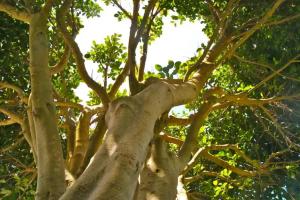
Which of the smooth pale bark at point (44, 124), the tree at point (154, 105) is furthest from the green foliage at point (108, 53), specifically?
the smooth pale bark at point (44, 124)

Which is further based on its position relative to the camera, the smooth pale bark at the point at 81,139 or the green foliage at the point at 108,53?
the green foliage at the point at 108,53

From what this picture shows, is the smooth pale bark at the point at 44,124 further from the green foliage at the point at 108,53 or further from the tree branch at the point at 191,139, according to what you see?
the green foliage at the point at 108,53

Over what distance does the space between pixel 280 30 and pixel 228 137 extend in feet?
8.36

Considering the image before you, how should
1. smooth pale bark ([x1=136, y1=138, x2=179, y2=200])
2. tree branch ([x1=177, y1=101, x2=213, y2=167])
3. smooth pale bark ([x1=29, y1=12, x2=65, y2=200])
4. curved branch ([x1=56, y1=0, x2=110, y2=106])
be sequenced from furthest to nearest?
tree branch ([x1=177, y1=101, x2=213, y2=167]) < curved branch ([x1=56, y1=0, x2=110, y2=106]) < smooth pale bark ([x1=136, y1=138, x2=179, y2=200]) < smooth pale bark ([x1=29, y1=12, x2=65, y2=200])

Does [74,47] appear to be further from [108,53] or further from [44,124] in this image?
[108,53]

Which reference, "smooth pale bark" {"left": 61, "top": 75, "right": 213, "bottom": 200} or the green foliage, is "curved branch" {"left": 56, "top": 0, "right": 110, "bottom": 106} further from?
the green foliage

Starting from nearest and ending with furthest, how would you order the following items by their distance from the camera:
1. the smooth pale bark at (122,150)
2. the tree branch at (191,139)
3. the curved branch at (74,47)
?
the smooth pale bark at (122,150)
the curved branch at (74,47)
the tree branch at (191,139)

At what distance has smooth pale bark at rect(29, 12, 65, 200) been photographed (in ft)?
10.9

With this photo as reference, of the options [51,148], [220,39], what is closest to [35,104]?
[51,148]

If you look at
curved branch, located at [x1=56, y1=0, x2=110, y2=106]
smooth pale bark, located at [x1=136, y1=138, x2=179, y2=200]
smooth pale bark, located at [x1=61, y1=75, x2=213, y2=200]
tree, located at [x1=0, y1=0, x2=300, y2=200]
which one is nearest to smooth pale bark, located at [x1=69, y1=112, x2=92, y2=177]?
tree, located at [x1=0, y1=0, x2=300, y2=200]

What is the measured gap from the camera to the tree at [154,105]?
3.38 m

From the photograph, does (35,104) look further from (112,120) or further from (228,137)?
(228,137)

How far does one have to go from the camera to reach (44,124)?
3.58 metres

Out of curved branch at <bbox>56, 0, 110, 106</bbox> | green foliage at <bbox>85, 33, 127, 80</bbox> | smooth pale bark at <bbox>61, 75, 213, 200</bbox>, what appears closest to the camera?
smooth pale bark at <bbox>61, 75, 213, 200</bbox>
